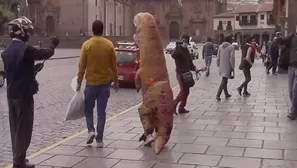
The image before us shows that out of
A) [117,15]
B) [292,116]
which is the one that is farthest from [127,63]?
[117,15]

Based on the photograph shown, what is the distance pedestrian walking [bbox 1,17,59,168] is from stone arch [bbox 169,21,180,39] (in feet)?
270

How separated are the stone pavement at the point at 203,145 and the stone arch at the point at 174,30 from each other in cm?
7698

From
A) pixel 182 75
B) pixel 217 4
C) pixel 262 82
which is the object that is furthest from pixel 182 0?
pixel 182 75

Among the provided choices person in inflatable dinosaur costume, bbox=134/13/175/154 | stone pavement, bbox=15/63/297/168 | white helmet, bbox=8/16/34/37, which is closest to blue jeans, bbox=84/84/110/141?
stone pavement, bbox=15/63/297/168

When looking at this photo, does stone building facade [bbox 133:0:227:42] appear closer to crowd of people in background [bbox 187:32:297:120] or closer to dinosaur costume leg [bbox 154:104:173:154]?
crowd of people in background [bbox 187:32:297:120]

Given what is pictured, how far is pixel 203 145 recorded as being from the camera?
721 cm

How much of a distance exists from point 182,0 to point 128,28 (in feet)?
38.2

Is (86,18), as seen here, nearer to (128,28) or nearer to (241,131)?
(128,28)

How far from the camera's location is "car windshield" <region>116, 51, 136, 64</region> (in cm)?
1762

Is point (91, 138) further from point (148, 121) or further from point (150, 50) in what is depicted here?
point (150, 50)

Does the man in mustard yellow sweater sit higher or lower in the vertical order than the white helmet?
lower

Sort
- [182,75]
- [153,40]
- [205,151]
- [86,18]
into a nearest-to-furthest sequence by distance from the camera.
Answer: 1. [205,151]
2. [153,40]
3. [182,75]
4. [86,18]

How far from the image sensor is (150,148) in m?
7.09

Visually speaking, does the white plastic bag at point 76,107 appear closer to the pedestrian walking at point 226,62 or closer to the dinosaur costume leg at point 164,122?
the dinosaur costume leg at point 164,122
